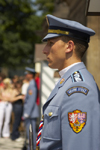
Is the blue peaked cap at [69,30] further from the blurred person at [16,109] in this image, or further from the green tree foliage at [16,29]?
the green tree foliage at [16,29]

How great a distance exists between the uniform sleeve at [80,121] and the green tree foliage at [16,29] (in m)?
29.5

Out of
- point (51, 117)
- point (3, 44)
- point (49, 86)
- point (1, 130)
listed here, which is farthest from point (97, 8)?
point (3, 44)

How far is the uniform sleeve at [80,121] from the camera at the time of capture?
75.6 inches

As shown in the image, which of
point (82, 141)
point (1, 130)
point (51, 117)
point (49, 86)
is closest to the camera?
point (82, 141)

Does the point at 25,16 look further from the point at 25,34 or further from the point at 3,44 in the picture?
the point at 3,44

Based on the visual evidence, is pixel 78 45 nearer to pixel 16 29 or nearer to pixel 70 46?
pixel 70 46

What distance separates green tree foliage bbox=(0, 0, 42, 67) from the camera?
3164 cm

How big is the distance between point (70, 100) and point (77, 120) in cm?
13

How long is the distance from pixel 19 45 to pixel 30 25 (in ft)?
7.93

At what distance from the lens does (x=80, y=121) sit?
1934 millimetres

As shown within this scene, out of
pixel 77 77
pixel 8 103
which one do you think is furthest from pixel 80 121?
pixel 8 103

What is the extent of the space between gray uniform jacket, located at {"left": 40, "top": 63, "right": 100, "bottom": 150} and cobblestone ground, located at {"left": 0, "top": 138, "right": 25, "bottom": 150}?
21.3 ft

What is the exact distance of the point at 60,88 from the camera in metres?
2.16

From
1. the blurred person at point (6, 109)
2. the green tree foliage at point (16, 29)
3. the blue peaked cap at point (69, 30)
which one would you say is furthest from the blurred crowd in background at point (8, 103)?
the green tree foliage at point (16, 29)
